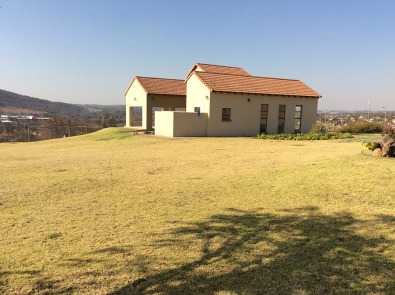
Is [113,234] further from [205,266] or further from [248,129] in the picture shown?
[248,129]

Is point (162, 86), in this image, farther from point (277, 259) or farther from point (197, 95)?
point (277, 259)

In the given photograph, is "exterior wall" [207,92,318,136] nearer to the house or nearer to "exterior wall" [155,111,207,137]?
the house

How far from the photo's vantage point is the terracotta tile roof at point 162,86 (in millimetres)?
31141

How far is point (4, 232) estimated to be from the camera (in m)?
5.15

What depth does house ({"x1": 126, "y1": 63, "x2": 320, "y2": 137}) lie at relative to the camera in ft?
84.3

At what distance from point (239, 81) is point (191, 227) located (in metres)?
24.1

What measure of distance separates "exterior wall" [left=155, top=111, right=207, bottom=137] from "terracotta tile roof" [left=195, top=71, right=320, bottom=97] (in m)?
2.78

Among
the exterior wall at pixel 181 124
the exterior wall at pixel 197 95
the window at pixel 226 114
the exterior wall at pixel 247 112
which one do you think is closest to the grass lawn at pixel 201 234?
the exterior wall at pixel 181 124

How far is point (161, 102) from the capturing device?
31.6 m

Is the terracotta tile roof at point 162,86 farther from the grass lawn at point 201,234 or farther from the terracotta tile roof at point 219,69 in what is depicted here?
A: the grass lawn at point 201,234

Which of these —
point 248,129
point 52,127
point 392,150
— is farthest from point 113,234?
point 52,127

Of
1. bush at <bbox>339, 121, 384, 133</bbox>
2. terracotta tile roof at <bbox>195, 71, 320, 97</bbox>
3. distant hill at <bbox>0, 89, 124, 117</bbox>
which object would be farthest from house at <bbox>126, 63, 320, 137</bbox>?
→ distant hill at <bbox>0, 89, 124, 117</bbox>

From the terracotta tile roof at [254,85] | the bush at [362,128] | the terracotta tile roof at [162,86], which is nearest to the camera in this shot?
the terracotta tile roof at [254,85]

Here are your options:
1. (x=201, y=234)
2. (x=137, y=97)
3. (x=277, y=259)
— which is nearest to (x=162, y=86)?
(x=137, y=97)
